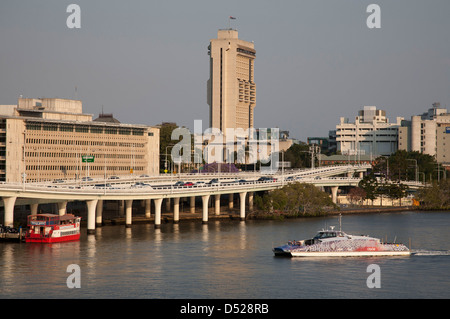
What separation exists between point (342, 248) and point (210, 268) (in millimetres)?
18607

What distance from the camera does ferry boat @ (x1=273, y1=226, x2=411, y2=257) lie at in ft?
305

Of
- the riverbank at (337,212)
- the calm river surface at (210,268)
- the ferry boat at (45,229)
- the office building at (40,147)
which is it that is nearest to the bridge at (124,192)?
the riverbank at (337,212)

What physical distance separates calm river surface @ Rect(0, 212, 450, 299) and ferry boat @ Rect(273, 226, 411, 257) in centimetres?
183

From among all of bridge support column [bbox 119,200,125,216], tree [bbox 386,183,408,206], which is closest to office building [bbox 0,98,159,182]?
bridge support column [bbox 119,200,125,216]

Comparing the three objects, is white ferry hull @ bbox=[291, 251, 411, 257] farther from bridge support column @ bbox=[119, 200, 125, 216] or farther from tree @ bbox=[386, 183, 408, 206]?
tree @ bbox=[386, 183, 408, 206]

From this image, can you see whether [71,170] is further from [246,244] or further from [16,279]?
[16,279]

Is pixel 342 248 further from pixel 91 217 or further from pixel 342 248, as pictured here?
pixel 91 217

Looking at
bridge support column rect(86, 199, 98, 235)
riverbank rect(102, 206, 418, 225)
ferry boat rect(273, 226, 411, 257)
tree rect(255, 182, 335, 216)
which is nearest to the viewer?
ferry boat rect(273, 226, 411, 257)

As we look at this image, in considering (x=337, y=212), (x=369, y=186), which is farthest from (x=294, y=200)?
(x=369, y=186)

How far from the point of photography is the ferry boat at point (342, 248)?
93.1 metres

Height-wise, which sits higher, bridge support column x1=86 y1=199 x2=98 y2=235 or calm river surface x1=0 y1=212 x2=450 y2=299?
bridge support column x1=86 y1=199 x2=98 y2=235

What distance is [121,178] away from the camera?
15988 cm

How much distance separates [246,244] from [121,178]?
60.9m

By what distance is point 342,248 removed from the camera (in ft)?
309
